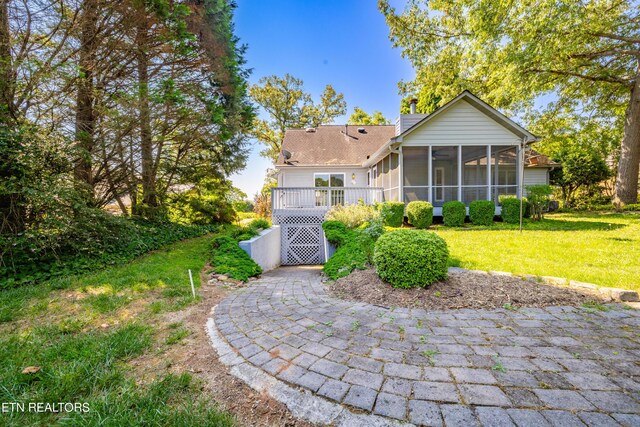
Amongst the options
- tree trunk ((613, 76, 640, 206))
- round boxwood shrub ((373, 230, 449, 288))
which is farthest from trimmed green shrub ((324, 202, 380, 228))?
tree trunk ((613, 76, 640, 206))

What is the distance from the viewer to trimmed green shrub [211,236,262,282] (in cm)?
549

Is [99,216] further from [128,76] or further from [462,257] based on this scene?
[462,257]

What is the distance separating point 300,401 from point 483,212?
10.7 m

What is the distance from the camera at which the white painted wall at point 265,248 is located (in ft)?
22.1


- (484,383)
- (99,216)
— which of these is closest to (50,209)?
(99,216)

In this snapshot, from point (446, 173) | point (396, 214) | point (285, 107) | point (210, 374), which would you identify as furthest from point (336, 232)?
point (285, 107)

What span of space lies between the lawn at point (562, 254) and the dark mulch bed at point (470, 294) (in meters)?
0.72

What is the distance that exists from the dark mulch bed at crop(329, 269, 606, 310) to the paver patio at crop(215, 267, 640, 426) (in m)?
0.19

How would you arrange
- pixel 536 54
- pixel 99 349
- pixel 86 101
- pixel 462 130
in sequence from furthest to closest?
1. pixel 462 130
2. pixel 536 54
3. pixel 86 101
4. pixel 99 349

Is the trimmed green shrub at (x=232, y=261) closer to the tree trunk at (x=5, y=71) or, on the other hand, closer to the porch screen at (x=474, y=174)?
the tree trunk at (x=5, y=71)

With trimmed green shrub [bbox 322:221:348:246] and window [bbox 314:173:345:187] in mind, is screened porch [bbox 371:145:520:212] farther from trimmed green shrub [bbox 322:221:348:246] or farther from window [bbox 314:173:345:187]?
trimmed green shrub [bbox 322:221:348:246]

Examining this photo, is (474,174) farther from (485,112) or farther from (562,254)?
(562,254)

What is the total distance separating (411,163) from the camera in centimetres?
1366

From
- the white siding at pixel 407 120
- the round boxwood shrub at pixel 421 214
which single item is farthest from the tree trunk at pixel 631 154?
the round boxwood shrub at pixel 421 214
